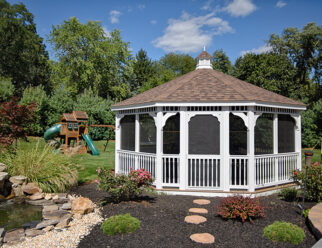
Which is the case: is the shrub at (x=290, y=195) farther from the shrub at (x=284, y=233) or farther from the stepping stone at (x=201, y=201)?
the shrub at (x=284, y=233)

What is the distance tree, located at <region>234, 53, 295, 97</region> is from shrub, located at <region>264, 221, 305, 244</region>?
21812 millimetres

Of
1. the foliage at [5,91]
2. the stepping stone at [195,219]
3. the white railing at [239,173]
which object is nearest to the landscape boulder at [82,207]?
the stepping stone at [195,219]

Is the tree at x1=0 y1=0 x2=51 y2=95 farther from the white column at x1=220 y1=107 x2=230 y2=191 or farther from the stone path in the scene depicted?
the stone path

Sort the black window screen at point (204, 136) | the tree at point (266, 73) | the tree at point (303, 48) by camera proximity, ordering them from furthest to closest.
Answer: the tree at point (303, 48), the tree at point (266, 73), the black window screen at point (204, 136)

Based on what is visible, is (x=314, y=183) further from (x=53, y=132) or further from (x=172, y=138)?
(x=53, y=132)

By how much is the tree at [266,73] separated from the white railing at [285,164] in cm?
1684

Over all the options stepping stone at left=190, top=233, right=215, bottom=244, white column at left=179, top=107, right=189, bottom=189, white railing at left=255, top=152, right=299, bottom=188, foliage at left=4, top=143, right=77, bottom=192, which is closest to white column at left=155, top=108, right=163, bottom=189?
white column at left=179, top=107, right=189, bottom=189

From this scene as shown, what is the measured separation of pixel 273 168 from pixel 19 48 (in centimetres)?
3665

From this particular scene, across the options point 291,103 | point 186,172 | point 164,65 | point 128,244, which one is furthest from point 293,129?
point 164,65

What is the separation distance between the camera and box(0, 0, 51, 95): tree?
33719 millimetres

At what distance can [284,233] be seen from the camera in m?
4.73

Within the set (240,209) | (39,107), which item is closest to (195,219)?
(240,209)

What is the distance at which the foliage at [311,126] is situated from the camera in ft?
67.3

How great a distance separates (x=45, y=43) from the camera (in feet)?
131
